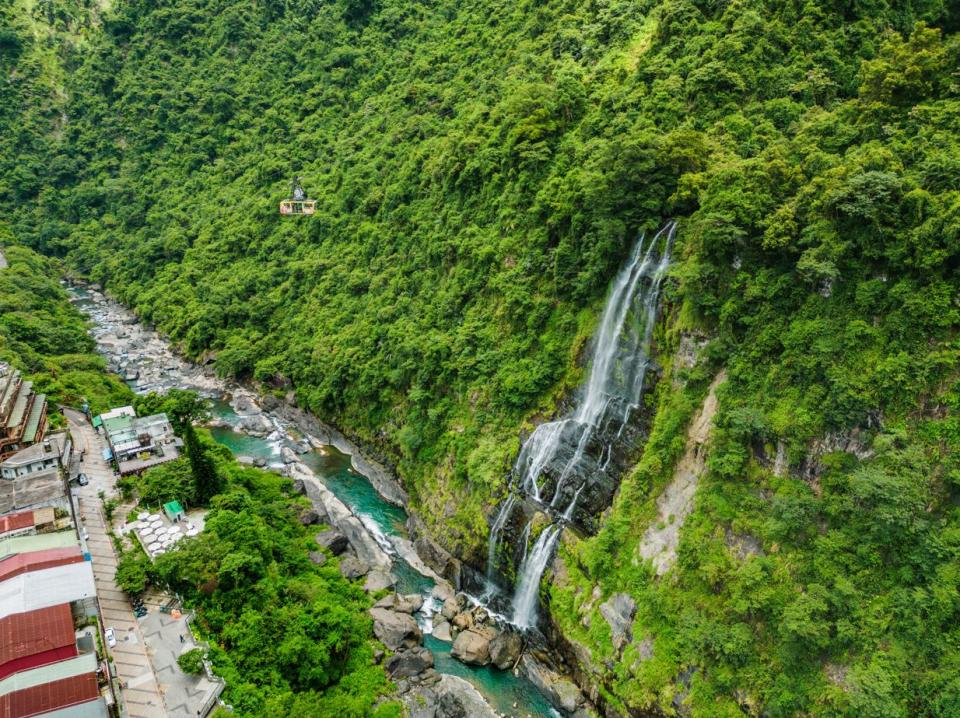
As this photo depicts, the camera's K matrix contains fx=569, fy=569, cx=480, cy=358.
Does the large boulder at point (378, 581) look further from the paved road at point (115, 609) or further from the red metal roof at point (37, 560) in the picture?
the red metal roof at point (37, 560)

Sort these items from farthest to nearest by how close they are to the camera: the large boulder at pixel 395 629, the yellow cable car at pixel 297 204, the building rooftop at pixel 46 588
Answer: the yellow cable car at pixel 297 204 < the large boulder at pixel 395 629 < the building rooftop at pixel 46 588

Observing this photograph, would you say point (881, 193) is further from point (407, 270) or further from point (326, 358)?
point (326, 358)

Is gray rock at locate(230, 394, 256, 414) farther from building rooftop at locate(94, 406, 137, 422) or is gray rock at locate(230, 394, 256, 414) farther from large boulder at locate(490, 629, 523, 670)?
large boulder at locate(490, 629, 523, 670)

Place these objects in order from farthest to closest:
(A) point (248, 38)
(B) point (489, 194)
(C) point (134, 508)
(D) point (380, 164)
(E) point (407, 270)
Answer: (A) point (248, 38), (D) point (380, 164), (E) point (407, 270), (B) point (489, 194), (C) point (134, 508)

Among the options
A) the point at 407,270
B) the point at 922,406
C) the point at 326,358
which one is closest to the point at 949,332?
the point at 922,406

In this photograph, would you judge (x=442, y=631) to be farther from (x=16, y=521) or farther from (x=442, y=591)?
(x=16, y=521)

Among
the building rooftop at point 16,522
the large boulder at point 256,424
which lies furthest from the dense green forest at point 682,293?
the building rooftop at point 16,522

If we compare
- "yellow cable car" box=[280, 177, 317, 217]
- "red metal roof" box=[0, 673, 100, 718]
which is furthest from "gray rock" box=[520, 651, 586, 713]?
"yellow cable car" box=[280, 177, 317, 217]

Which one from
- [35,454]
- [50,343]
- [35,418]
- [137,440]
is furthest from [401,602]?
[50,343]
